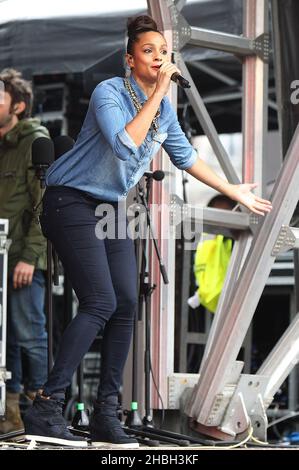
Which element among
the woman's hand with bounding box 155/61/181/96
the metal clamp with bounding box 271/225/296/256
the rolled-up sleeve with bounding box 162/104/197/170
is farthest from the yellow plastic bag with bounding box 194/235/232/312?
the woman's hand with bounding box 155/61/181/96

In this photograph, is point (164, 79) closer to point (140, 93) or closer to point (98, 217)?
point (140, 93)

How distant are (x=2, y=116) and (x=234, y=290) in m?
1.80

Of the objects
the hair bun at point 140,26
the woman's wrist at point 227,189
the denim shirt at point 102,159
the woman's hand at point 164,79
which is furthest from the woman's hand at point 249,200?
the hair bun at point 140,26

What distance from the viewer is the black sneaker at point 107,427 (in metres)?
4.04

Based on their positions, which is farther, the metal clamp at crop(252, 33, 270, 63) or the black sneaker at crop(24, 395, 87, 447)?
the metal clamp at crop(252, 33, 270, 63)

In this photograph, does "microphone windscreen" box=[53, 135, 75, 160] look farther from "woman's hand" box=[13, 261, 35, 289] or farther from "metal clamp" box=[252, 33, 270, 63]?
"metal clamp" box=[252, 33, 270, 63]

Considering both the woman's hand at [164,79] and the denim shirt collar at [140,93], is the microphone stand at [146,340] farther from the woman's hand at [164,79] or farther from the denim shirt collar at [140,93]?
the woman's hand at [164,79]

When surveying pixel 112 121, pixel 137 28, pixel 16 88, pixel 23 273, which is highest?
pixel 16 88

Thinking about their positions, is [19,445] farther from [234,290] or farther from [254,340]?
[254,340]

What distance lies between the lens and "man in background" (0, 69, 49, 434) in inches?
228

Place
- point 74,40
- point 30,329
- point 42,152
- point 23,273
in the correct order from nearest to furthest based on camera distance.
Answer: point 42,152 → point 23,273 → point 30,329 → point 74,40

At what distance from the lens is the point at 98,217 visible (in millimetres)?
4078

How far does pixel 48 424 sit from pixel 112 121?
1.17m

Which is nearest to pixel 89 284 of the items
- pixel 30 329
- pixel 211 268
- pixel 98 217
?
pixel 98 217
